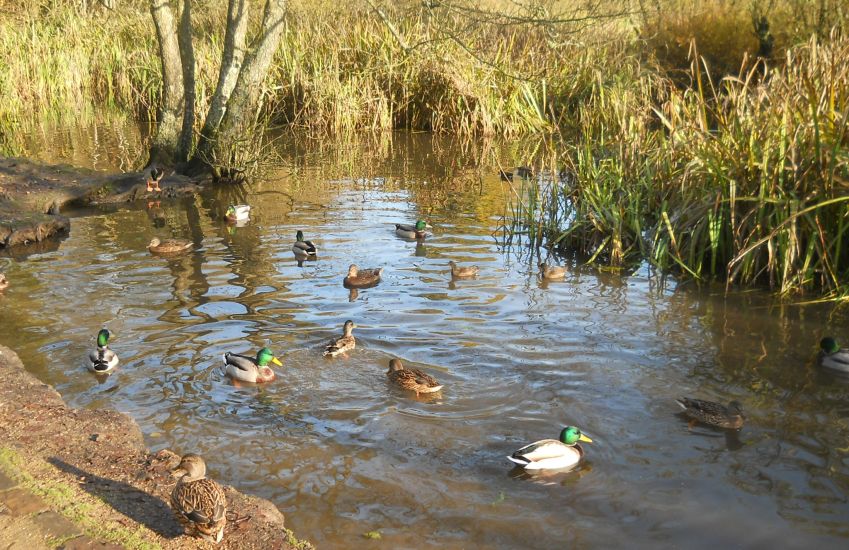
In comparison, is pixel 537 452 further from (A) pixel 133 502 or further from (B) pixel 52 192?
(B) pixel 52 192

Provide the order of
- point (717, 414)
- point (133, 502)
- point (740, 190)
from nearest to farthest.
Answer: point (133, 502) < point (717, 414) < point (740, 190)

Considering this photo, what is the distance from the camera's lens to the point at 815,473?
6555 mm

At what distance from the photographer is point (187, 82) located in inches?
679

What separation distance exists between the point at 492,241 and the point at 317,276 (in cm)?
299

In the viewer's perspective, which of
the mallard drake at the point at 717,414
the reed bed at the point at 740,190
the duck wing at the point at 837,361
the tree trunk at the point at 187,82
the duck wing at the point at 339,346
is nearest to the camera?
the mallard drake at the point at 717,414

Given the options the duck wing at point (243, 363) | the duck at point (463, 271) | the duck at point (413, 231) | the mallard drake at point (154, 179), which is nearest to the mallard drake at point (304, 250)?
the duck at point (413, 231)

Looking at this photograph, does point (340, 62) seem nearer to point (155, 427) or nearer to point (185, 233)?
point (185, 233)

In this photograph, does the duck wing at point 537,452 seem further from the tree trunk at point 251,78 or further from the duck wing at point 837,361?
the tree trunk at point 251,78

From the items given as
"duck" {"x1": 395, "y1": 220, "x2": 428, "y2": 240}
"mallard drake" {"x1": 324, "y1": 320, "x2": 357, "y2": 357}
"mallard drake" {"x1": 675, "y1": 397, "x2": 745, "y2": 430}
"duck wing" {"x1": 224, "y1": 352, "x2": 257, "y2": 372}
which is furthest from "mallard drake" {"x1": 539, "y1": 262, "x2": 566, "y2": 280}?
"duck wing" {"x1": 224, "y1": 352, "x2": 257, "y2": 372}

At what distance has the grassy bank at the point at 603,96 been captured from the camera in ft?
33.2

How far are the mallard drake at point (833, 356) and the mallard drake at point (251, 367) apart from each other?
5184mm

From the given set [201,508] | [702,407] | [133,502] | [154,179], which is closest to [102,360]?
[133,502]

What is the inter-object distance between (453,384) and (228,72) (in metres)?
10.9

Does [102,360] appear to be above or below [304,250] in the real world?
below
